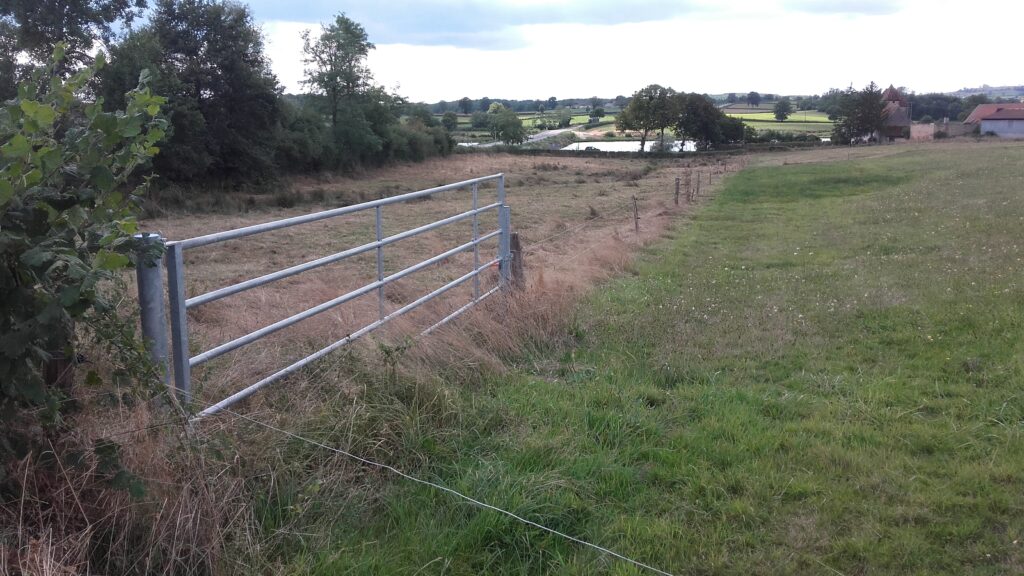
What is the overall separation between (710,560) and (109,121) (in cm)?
301

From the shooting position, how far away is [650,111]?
9119 cm

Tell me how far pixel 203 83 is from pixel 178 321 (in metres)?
37.1

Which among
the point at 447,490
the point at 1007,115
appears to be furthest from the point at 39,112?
the point at 1007,115

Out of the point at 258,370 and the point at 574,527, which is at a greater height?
the point at 258,370

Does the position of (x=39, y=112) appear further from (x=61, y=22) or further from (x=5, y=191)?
(x=61, y=22)

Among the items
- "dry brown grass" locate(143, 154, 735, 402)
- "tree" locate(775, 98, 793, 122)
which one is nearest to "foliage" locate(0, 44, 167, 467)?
"dry brown grass" locate(143, 154, 735, 402)

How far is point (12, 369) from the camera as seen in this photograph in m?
2.80

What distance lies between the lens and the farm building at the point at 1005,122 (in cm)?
10306

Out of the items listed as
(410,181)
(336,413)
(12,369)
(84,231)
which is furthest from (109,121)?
(410,181)

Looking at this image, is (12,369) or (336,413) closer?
(12,369)

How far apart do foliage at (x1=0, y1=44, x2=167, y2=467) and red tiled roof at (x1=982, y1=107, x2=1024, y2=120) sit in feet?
397

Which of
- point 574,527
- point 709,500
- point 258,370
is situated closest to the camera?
point 574,527

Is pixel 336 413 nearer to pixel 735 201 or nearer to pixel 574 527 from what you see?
pixel 574 527

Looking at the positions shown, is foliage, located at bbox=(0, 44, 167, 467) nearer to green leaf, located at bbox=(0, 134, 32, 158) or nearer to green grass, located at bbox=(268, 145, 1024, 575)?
green leaf, located at bbox=(0, 134, 32, 158)
